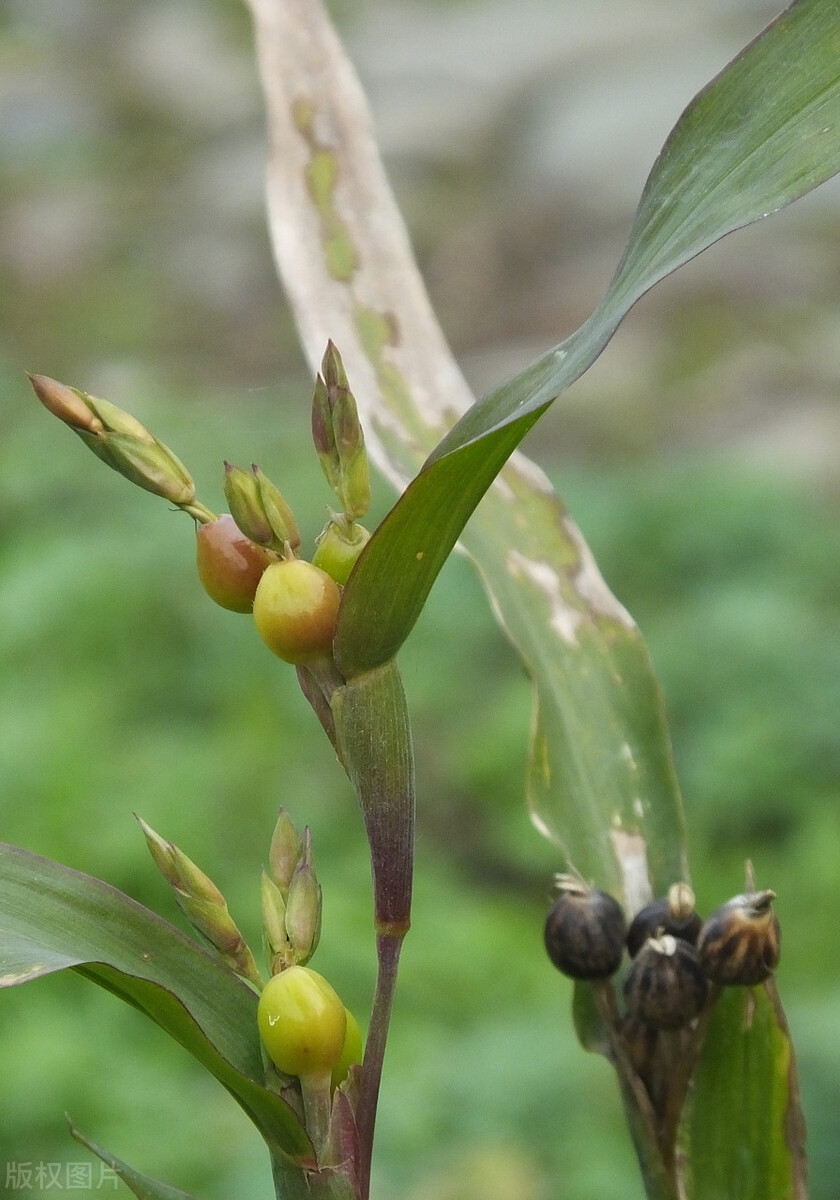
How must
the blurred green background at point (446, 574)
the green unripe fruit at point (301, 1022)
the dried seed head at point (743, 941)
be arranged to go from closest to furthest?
the green unripe fruit at point (301, 1022) < the dried seed head at point (743, 941) < the blurred green background at point (446, 574)

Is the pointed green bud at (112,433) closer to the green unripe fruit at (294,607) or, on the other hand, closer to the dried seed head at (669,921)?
the green unripe fruit at (294,607)

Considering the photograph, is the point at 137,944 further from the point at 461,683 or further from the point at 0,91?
the point at 0,91

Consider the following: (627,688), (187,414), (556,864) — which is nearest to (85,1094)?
(556,864)

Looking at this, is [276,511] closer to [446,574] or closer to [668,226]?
[668,226]

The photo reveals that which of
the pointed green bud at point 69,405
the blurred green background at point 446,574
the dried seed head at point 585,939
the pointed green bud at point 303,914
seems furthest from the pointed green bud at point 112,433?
the blurred green background at point 446,574

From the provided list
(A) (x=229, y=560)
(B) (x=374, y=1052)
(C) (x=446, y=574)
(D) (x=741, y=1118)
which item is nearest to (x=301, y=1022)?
(B) (x=374, y=1052)

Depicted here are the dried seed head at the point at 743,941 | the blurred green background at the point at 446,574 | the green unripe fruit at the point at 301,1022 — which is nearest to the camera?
the green unripe fruit at the point at 301,1022

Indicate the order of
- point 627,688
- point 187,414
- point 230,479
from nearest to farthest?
point 230,479 → point 627,688 → point 187,414
